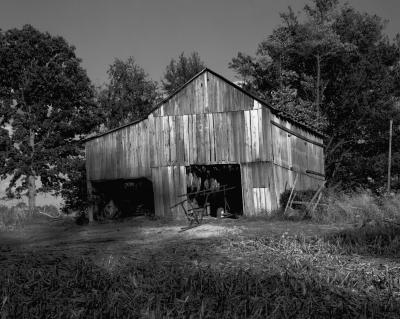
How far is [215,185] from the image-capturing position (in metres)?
27.3

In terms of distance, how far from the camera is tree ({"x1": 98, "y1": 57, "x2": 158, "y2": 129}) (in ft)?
146

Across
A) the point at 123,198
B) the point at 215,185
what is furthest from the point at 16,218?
the point at 215,185

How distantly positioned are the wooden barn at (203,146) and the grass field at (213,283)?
39.3ft

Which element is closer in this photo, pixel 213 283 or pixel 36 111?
pixel 213 283

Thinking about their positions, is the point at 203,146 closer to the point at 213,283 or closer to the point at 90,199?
the point at 90,199

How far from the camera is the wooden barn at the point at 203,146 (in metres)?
22.7

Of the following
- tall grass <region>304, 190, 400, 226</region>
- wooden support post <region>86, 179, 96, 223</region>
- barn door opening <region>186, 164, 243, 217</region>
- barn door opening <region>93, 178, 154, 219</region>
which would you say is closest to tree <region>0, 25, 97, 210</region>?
barn door opening <region>93, 178, 154, 219</region>

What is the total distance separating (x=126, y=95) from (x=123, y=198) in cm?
1781

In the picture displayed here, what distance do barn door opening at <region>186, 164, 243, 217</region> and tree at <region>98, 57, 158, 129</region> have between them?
19.5 metres

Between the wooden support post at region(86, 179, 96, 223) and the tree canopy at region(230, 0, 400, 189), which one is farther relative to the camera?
the tree canopy at region(230, 0, 400, 189)

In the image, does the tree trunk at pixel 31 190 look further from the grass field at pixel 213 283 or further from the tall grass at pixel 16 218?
the grass field at pixel 213 283

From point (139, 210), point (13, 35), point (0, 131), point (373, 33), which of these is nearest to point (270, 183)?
point (139, 210)

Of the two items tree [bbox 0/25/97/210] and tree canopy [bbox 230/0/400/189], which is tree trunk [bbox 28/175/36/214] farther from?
tree canopy [bbox 230/0/400/189]

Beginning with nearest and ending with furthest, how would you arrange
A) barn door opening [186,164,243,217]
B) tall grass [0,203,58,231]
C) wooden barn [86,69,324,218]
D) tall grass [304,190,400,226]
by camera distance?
tall grass [304,190,400,226] < tall grass [0,203,58,231] < wooden barn [86,69,324,218] < barn door opening [186,164,243,217]
